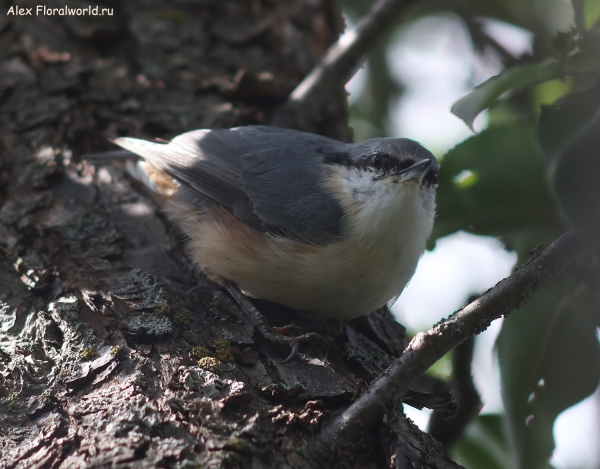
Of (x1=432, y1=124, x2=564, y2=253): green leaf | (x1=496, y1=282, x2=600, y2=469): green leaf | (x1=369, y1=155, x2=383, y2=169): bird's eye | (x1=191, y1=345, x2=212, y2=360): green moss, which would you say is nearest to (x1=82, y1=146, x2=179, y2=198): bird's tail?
(x1=369, y1=155, x2=383, y2=169): bird's eye

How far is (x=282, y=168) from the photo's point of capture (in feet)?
9.42

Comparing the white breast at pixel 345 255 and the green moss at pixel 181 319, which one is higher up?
the white breast at pixel 345 255

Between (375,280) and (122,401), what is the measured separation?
1.22 meters

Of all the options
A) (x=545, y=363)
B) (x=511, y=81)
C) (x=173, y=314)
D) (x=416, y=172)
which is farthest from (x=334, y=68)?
(x=545, y=363)

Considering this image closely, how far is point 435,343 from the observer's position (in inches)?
64.2

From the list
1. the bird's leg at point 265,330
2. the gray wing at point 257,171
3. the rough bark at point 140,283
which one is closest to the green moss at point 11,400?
the rough bark at point 140,283

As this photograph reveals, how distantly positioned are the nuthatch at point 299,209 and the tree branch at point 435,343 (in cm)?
88

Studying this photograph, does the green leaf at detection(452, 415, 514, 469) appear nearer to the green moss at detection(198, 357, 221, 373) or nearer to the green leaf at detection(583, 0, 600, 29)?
the green moss at detection(198, 357, 221, 373)

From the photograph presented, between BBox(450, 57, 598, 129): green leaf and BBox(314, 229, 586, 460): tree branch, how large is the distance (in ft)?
1.82

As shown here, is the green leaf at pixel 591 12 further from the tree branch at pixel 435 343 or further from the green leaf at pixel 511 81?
the tree branch at pixel 435 343

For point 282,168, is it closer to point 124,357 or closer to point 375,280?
point 375,280

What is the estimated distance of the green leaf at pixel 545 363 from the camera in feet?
7.01

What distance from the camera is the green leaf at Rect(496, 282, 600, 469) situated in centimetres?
214

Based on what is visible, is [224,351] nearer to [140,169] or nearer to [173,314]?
[173,314]
